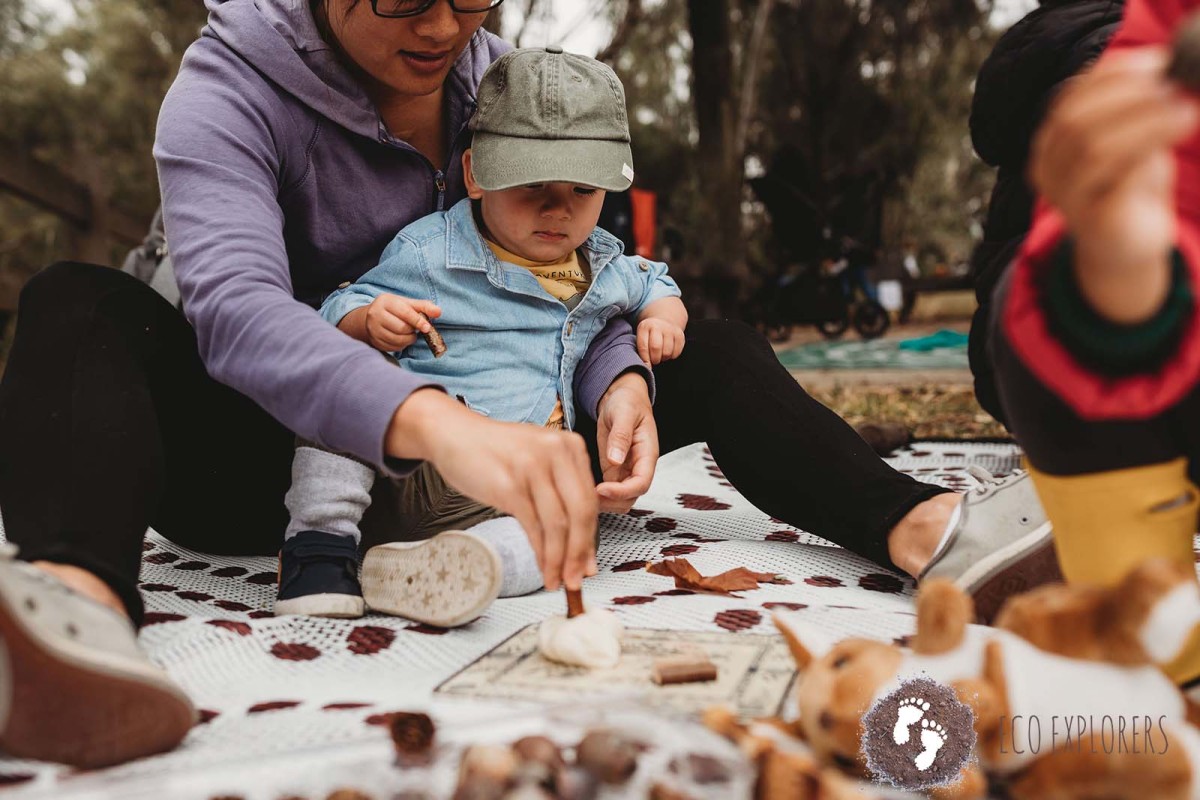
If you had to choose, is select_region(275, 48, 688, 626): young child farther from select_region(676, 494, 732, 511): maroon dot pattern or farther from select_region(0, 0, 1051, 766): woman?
select_region(676, 494, 732, 511): maroon dot pattern

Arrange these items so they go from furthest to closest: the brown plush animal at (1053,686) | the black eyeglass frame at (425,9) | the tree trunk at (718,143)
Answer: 1. the tree trunk at (718,143)
2. the black eyeglass frame at (425,9)
3. the brown plush animal at (1053,686)

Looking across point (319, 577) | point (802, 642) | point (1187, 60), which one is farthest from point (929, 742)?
point (319, 577)

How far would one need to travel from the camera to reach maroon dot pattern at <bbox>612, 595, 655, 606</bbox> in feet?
4.33

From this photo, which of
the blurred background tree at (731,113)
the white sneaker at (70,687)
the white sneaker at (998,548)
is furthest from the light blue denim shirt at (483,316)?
the blurred background tree at (731,113)

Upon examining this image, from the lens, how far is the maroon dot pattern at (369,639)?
1.16 m

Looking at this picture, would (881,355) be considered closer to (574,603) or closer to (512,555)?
(512,555)

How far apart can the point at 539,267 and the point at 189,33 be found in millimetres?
9205

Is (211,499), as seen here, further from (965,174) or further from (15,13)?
(965,174)

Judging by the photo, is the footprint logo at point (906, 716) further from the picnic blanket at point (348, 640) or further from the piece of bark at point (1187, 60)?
the piece of bark at point (1187, 60)

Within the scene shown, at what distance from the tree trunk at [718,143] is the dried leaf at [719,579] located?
16.5ft

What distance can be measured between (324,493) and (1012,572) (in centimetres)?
81

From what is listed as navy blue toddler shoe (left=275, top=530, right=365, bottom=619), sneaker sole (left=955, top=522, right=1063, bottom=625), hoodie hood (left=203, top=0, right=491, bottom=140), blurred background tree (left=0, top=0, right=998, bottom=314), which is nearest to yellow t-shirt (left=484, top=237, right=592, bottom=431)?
hoodie hood (left=203, top=0, right=491, bottom=140)

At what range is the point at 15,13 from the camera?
9414mm

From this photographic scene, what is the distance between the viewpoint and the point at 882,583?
142cm
